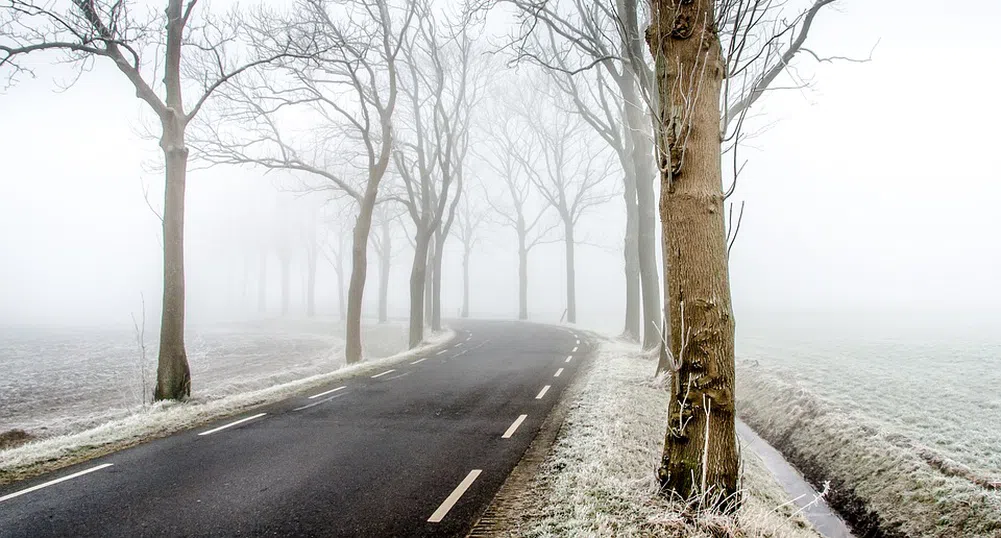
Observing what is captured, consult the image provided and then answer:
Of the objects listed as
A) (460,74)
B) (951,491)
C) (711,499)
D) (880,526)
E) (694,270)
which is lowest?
(880,526)

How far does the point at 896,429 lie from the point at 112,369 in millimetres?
22194

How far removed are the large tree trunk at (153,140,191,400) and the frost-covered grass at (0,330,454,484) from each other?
478mm

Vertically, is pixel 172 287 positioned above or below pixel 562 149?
below

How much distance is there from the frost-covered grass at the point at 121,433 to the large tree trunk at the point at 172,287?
478 mm

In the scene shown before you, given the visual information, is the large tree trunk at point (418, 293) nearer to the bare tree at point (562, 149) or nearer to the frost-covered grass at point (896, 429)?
the bare tree at point (562, 149)

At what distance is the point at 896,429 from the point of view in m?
7.48

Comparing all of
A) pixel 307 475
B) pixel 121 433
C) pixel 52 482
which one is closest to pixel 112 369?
pixel 121 433

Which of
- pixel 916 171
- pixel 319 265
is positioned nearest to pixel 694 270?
pixel 916 171

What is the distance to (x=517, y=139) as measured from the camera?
3262 cm

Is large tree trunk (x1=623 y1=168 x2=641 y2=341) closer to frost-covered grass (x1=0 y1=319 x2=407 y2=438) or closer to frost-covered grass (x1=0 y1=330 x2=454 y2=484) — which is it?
frost-covered grass (x1=0 y1=319 x2=407 y2=438)

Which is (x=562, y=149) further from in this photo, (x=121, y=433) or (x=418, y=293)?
(x=121, y=433)

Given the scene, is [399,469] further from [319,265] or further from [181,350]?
[319,265]

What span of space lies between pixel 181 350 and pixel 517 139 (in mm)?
25571

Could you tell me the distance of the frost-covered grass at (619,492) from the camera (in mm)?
4133
